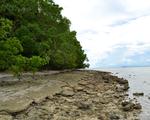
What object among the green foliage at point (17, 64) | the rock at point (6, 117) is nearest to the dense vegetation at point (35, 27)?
the green foliage at point (17, 64)

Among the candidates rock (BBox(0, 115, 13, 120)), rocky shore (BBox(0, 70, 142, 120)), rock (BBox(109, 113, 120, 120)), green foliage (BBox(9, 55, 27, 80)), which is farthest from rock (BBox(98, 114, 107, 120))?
green foliage (BBox(9, 55, 27, 80))

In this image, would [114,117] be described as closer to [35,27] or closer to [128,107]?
[128,107]

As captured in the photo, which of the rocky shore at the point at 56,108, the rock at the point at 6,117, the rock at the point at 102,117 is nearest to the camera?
the rock at the point at 6,117

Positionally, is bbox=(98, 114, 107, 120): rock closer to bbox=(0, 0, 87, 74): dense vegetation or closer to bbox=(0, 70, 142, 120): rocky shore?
bbox=(0, 70, 142, 120): rocky shore

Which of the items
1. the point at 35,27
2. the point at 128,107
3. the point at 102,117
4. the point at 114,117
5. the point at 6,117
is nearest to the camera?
the point at 6,117

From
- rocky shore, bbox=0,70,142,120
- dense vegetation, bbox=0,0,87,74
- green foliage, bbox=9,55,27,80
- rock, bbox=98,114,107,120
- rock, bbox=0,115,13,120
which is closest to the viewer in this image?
rock, bbox=0,115,13,120

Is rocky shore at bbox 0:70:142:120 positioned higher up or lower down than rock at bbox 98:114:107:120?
higher up

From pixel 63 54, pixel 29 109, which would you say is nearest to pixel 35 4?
pixel 63 54

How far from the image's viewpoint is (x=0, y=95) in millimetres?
24844

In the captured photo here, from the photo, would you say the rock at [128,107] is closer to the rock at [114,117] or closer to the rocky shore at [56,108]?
the rocky shore at [56,108]

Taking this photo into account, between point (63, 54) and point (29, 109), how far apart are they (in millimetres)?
38985

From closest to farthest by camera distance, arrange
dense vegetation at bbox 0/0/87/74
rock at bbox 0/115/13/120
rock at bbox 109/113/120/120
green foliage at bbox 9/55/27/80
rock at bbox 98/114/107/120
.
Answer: rock at bbox 0/115/13/120, rock at bbox 98/114/107/120, rock at bbox 109/113/120/120, green foliage at bbox 9/55/27/80, dense vegetation at bbox 0/0/87/74

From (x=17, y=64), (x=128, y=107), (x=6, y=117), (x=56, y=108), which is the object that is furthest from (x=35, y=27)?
(x=6, y=117)

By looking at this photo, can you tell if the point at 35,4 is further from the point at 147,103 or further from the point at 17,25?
the point at 147,103
